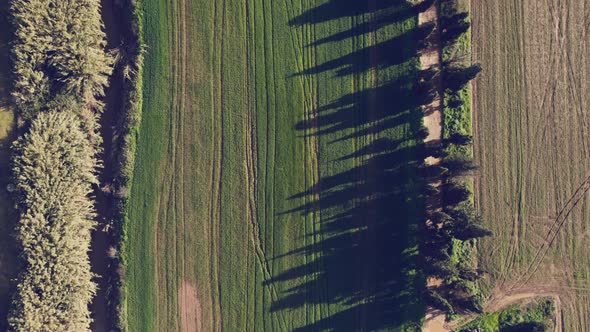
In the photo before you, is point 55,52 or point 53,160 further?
point 55,52

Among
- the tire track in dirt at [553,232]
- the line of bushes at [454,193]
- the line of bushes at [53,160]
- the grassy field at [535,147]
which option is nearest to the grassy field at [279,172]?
the line of bushes at [454,193]

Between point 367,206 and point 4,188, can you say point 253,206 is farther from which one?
point 4,188

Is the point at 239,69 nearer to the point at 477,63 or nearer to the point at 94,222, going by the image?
the point at 94,222

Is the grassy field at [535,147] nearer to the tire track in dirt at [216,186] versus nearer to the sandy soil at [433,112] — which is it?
the sandy soil at [433,112]

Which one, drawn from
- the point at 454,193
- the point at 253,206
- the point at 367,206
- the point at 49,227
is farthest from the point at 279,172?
the point at 49,227

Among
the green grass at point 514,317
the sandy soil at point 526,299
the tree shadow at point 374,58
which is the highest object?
the tree shadow at point 374,58

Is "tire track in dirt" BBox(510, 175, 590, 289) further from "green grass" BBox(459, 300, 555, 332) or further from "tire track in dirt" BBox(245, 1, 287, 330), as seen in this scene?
"tire track in dirt" BBox(245, 1, 287, 330)
